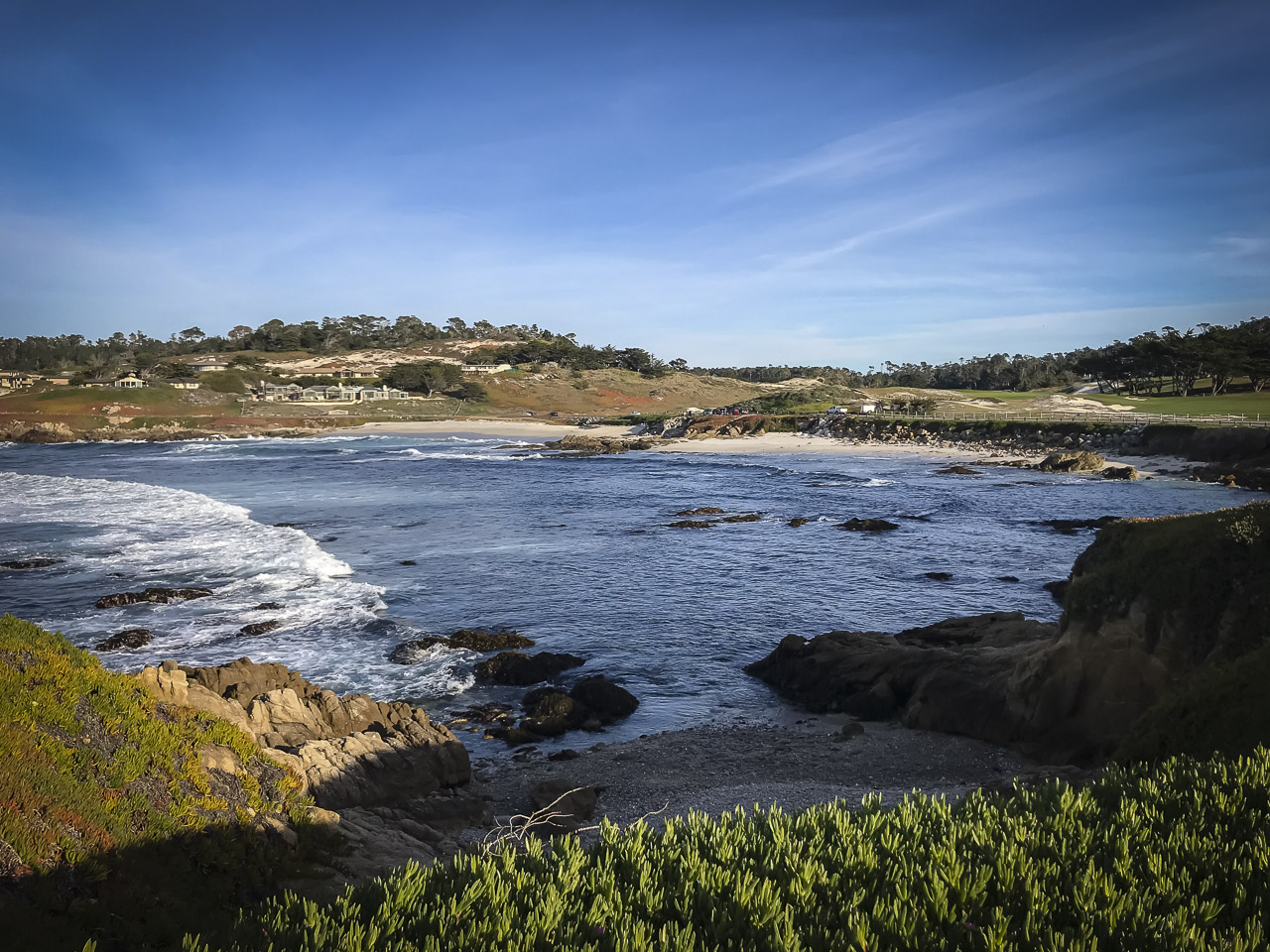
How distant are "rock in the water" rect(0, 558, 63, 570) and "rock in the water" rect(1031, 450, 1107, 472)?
2520 inches

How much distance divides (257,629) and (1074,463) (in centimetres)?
5950

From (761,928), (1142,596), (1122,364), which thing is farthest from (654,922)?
(1122,364)

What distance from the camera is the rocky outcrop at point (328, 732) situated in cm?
1038

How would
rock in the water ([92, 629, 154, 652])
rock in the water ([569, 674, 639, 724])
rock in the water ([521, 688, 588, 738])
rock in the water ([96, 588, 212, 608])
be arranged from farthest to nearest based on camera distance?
rock in the water ([96, 588, 212, 608]) < rock in the water ([92, 629, 154, 652]) < rock in the water ([569, 674, 639, 724]) < rock in the water ([521, 688, 588, 738])

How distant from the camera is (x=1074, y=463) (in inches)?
2373

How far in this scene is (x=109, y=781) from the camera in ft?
22.6

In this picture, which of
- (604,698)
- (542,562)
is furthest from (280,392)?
(604,698)

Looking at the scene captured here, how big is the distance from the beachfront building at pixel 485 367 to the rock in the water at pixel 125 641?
156217 mm

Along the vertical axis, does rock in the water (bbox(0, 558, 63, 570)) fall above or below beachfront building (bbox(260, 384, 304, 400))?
below

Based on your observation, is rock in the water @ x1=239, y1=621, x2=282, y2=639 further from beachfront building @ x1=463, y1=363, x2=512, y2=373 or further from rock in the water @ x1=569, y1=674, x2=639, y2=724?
beachfront building @ x1=463, y1=363, x2=512, y2=373

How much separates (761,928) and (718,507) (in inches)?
1651

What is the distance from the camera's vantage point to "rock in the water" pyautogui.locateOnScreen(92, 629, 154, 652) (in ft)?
65.1

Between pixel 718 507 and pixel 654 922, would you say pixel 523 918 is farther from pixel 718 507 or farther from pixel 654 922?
pixel 718 507

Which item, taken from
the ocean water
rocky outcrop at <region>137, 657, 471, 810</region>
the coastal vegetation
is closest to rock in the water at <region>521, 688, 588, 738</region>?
the ocean water
